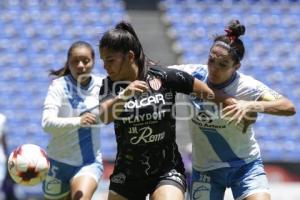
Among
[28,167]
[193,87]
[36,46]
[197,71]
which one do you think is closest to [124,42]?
[193,87]

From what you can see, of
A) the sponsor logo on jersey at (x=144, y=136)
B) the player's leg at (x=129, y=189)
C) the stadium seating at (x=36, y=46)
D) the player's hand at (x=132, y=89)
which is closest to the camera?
the player's hand at (x=132, y=89)

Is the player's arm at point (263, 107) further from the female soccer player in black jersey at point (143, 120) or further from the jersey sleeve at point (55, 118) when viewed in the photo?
the jersey sleeve at point (55, 118)

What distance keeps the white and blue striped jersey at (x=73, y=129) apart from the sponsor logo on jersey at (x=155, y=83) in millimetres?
1567

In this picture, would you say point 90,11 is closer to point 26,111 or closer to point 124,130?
point 26,111

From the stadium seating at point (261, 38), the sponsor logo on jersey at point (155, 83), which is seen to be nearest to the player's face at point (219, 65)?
the sponsor logo on jersey at point (155, 83)

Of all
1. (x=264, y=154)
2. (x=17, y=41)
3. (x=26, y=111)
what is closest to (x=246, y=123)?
(x=264, y=154)

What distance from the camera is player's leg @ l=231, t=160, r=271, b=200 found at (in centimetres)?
629

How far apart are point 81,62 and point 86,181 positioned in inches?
48.9

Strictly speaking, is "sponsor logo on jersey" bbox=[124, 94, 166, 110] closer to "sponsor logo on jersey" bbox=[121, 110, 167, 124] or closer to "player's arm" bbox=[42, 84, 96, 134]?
"sponsor logo on jersey" bbox=[121, 110, 167, 124]

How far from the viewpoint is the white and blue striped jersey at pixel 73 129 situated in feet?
24.6

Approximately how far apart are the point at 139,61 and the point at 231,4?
15196mm

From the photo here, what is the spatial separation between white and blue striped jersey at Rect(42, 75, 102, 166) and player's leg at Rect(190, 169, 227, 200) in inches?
56.8

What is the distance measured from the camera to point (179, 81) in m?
6.02

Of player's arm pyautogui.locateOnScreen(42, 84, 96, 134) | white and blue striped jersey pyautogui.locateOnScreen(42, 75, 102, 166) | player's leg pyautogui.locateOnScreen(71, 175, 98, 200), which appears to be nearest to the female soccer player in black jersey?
player's arm pyautogui.locateOnScreen(42, 84, 96, 134)
